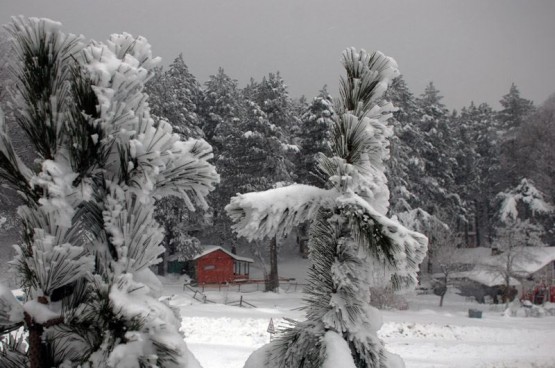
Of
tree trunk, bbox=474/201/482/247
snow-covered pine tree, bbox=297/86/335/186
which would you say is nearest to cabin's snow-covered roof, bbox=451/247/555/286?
snow-covered pine tree, bbox=297/86/335/186

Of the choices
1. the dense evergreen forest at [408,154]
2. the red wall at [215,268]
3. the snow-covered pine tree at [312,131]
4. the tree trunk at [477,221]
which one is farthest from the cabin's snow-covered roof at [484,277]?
the red wall at [215,268]

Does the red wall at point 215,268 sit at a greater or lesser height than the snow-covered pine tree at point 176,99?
lesser

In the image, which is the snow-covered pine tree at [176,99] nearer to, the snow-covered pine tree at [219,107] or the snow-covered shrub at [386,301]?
the snow-covered pine tree at [219,107]

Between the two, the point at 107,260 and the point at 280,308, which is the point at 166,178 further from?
the point at 280,308

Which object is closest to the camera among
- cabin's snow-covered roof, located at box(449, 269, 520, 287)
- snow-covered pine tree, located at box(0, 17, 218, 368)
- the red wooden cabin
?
snow-covered pine tree, located at box(0, 17, 218, 368)

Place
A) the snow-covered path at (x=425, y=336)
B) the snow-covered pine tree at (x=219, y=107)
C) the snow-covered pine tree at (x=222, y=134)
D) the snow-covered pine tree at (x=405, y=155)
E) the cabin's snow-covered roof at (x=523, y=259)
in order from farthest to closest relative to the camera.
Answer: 1. the snow-covered pine tree at (x=219, y=107)
2. the snow-covered pine tree at (x=222, y=134)
3. the cabin's snow-covered roof at (x=523, y=259)
4. the snow-covered pine tree at (x=405, y=155)
5. the snow-covered path at (x=425, y=336)

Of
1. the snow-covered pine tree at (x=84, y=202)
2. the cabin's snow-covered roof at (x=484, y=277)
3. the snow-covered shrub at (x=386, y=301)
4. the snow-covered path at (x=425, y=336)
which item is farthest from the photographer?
the cabin's snow-covered roof at (x=484, y=277)

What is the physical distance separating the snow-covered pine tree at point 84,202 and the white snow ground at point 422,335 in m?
11.4

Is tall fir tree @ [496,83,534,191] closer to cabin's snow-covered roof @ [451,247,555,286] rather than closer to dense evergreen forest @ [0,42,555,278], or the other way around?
dense evergreen forest @ [0,42,555,278]

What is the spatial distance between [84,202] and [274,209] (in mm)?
853

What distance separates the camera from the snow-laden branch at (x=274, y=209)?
2045 millimetres

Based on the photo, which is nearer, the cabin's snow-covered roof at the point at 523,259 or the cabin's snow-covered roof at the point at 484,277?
the cabin's snow-covered roof at the point at 484,277

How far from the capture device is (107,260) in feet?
5.23

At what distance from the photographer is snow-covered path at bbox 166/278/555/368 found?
14047 millimetres
